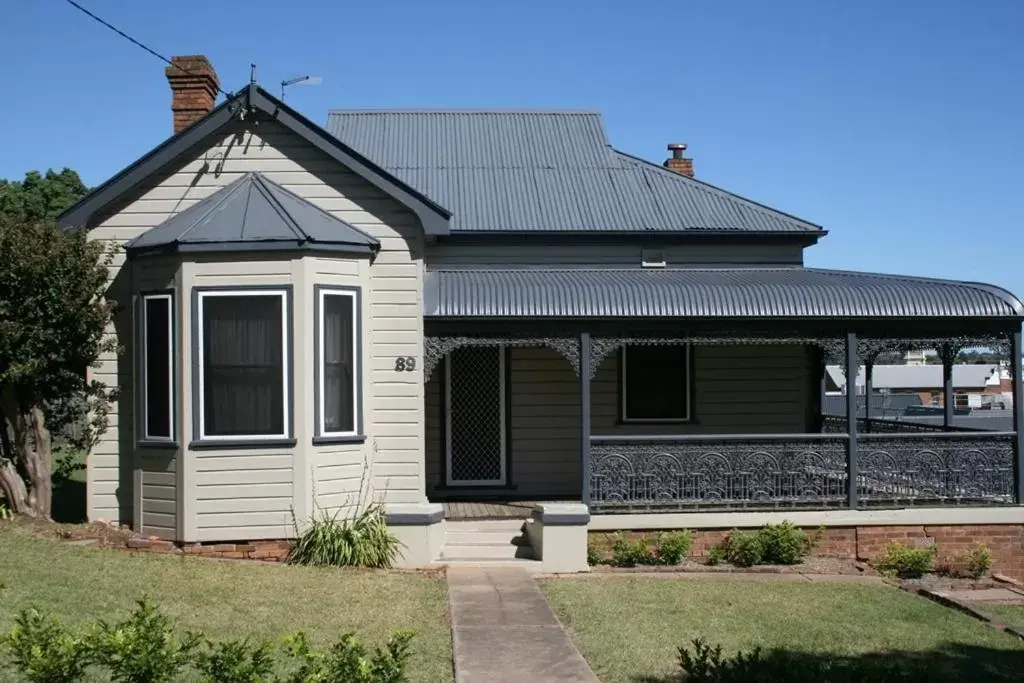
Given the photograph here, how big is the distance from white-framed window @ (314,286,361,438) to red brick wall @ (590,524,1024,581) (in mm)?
4395

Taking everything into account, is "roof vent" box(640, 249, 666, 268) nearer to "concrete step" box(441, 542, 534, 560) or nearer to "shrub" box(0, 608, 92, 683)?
"concrete step" box(441, 542, 534, 560)

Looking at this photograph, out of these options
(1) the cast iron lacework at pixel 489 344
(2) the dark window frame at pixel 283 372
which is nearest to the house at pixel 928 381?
(1) the cast iron lacework at pixel 489 344

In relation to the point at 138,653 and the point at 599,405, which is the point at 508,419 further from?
the point at 138,653

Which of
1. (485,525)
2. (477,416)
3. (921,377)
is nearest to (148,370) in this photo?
(485,525)

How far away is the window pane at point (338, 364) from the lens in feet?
40.8

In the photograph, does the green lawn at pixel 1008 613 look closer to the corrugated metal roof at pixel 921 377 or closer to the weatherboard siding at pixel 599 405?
the weatherboard siding at pixel 599 405

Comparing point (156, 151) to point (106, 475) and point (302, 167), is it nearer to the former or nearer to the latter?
point (302, 167)

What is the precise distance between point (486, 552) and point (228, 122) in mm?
5962

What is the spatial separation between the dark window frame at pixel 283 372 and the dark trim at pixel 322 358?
256mm

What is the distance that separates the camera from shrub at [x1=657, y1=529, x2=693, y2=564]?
41.7 ft

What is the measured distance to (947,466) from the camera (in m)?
13.6

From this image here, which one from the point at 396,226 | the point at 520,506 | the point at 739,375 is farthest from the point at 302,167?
the point at 739,375

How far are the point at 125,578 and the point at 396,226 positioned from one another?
5154 millimetres

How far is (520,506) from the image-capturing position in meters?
14.6
